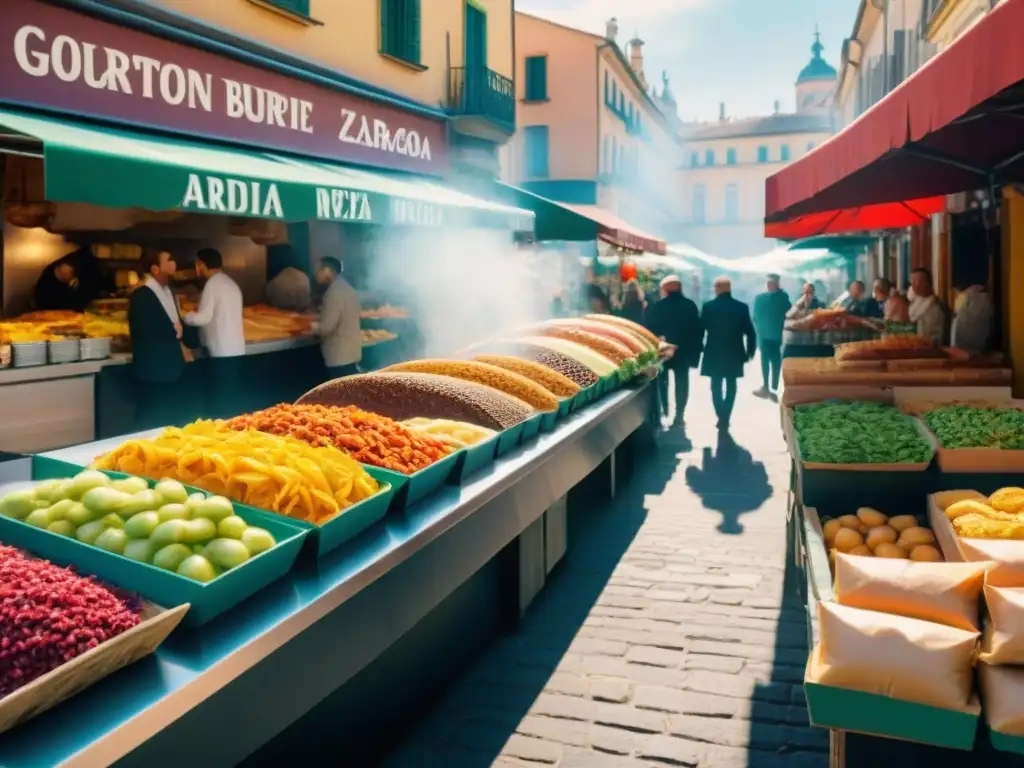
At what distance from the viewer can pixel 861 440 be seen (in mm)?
4805

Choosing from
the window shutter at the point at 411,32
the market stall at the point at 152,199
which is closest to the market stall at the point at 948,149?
the market stall at the point at 152,199

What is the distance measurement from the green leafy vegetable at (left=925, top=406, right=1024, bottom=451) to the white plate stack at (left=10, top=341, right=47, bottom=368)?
244 inches

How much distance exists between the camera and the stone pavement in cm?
366

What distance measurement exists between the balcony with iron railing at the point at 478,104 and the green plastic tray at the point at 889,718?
13.0 metres

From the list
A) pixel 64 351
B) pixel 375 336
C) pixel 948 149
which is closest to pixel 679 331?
pixel 375 336

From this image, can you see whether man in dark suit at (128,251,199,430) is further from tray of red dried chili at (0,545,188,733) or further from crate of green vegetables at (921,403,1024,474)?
crate of green vegetables at (921,403,1024,474)

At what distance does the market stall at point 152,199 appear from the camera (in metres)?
6.42

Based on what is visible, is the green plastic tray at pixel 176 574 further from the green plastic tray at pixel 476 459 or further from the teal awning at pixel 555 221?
the teal awning at pixel 555 221

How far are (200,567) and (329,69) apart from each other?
32.0ft

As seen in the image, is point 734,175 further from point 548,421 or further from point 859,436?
point 859,436

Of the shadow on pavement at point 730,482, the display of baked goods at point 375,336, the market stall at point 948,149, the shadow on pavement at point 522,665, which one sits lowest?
the shadow on pavement at point 522,665

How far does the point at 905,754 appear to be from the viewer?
2732 millimetres

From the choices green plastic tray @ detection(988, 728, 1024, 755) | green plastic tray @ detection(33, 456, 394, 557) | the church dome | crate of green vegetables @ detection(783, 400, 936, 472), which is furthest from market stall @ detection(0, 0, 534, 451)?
the church dome

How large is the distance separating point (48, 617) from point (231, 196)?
16.2 feet
